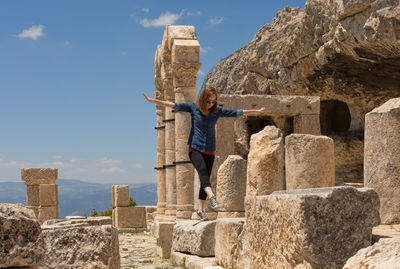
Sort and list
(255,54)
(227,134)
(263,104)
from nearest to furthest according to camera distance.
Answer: (227,134), (263,104), (255,54)

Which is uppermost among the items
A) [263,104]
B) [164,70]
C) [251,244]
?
[164,70]

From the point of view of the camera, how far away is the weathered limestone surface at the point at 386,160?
590cm

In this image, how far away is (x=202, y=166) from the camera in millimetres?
6301

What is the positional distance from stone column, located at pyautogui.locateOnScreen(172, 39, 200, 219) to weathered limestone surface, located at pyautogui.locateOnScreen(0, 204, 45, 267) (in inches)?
328

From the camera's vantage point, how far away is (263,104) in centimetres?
1203

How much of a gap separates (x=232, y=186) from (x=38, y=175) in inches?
561

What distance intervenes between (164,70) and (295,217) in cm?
1026

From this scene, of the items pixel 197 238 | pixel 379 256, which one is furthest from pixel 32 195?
pixel 379 256

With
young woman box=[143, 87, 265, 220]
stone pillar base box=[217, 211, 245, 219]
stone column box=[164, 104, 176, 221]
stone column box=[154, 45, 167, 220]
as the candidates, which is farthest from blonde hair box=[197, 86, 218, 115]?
stone column box=[154, 45, 167, 220]

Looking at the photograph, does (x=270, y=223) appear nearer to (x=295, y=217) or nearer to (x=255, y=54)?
(x=295, y=217)

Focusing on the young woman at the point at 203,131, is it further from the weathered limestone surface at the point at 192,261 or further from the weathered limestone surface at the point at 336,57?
the weathered limestone surface at the point at 336,57

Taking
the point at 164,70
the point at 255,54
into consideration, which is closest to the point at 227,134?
the point at 164,70

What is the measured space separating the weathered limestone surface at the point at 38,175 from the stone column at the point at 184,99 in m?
9.92

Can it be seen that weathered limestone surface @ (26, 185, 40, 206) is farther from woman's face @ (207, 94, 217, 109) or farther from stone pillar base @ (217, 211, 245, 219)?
woman's face @ (207, 94, 217, 109)
